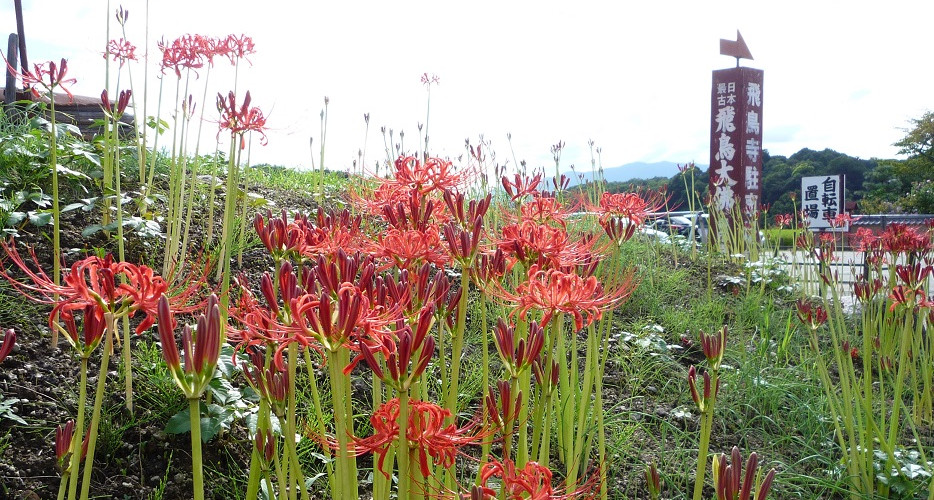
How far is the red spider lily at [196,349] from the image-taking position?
946 mm

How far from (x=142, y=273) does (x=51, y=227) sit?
10.1 feet

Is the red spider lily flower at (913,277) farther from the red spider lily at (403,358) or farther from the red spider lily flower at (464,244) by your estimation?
the red spider lily at (403,358)

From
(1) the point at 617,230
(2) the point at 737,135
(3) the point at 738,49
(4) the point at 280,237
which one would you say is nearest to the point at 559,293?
(4) the point at 280,237

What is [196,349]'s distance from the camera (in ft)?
3.13

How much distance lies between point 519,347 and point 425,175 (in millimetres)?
834

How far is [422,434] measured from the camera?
1192 millimetres

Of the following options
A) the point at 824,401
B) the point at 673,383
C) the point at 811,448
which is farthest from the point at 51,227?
the point at 824,401

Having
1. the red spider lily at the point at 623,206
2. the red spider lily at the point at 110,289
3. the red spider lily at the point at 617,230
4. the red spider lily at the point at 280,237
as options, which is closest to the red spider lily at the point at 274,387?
the red spider lily at the point at 110,289

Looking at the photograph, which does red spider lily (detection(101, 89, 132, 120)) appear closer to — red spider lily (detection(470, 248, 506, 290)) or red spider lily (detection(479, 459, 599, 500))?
red spider lily (detection(470, 248, 506, 290))

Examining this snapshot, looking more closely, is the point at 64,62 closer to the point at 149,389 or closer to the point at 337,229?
the point at 149,389

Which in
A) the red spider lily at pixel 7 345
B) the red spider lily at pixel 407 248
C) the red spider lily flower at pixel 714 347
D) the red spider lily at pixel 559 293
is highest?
the red spider lily at pixel 407 248

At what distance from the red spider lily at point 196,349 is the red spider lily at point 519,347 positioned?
54 cm

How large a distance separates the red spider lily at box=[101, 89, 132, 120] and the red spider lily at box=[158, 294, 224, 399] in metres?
2.51

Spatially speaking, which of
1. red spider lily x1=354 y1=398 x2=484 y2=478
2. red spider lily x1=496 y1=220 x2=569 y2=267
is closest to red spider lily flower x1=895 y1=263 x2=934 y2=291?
red spider lily x1=496 y1=220 x2=569 y2=267
